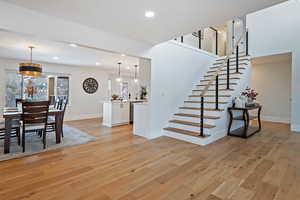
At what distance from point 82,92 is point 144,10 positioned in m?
5.70

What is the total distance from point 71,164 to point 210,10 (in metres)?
3.18

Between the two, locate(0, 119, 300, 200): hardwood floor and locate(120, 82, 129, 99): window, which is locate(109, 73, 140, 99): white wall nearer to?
locate(120, 82, 129, 99): window

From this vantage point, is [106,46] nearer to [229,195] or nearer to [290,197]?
[229,195]

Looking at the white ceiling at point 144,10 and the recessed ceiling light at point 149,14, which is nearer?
the white ceiling at point 144,10

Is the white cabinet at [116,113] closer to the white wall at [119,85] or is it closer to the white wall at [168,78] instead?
the white wall at [168,78]

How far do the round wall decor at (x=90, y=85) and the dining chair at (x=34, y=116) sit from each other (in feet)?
13.5

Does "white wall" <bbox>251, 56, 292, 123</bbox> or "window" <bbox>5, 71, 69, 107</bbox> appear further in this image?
"white wall" <bbox>251, 56, 292, 123</bbox>

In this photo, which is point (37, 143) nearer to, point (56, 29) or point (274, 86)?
point (56, 29)

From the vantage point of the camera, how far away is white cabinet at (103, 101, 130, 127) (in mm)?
5367

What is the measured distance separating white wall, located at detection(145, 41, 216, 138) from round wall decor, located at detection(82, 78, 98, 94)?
4416 millimetres

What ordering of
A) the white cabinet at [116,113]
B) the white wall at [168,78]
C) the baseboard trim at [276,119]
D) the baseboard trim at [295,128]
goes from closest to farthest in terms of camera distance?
the white wall at [168,78]
the baseboard trim at [295,128]
the white cabinet at [116,113]
the baseboard trim at [276,119]

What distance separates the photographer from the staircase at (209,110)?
3.69 meters

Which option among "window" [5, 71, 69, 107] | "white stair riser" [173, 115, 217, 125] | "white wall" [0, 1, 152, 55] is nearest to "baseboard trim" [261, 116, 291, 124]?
"white stair riser" [173, 115, 217, 125]

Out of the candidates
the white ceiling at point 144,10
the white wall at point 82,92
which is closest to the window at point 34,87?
the white wall at point 82,92
